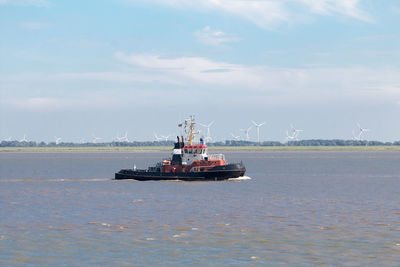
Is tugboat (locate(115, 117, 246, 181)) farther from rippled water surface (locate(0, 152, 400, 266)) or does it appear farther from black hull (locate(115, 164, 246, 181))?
rippled water surface (locate(0, 152, 400, 266))

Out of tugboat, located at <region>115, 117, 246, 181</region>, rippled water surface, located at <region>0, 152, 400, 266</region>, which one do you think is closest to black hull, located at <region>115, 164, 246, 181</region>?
tugboat, located at <region>115, 117, 246, 181</region>

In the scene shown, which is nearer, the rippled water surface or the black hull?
the rippled water surface

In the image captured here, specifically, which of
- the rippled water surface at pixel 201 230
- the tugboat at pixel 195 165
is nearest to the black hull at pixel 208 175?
the tugboat at pixel 195 165

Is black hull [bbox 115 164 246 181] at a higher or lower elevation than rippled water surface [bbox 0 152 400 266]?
higher

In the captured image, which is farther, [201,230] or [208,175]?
[208,175]

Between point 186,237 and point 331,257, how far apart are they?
11.6 m

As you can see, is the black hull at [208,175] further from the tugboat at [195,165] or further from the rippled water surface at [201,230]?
the rippled water surface at [201,230]

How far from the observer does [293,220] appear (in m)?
51.3

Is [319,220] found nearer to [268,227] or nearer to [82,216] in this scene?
[268,227]

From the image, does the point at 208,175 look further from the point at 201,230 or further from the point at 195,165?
the point at 201,230

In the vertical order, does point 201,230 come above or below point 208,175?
below

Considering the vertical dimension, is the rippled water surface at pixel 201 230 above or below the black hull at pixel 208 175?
below

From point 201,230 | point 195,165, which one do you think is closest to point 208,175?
point 195,165

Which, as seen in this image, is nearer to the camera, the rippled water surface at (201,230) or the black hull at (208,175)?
the rippled water surface at (201,230)
